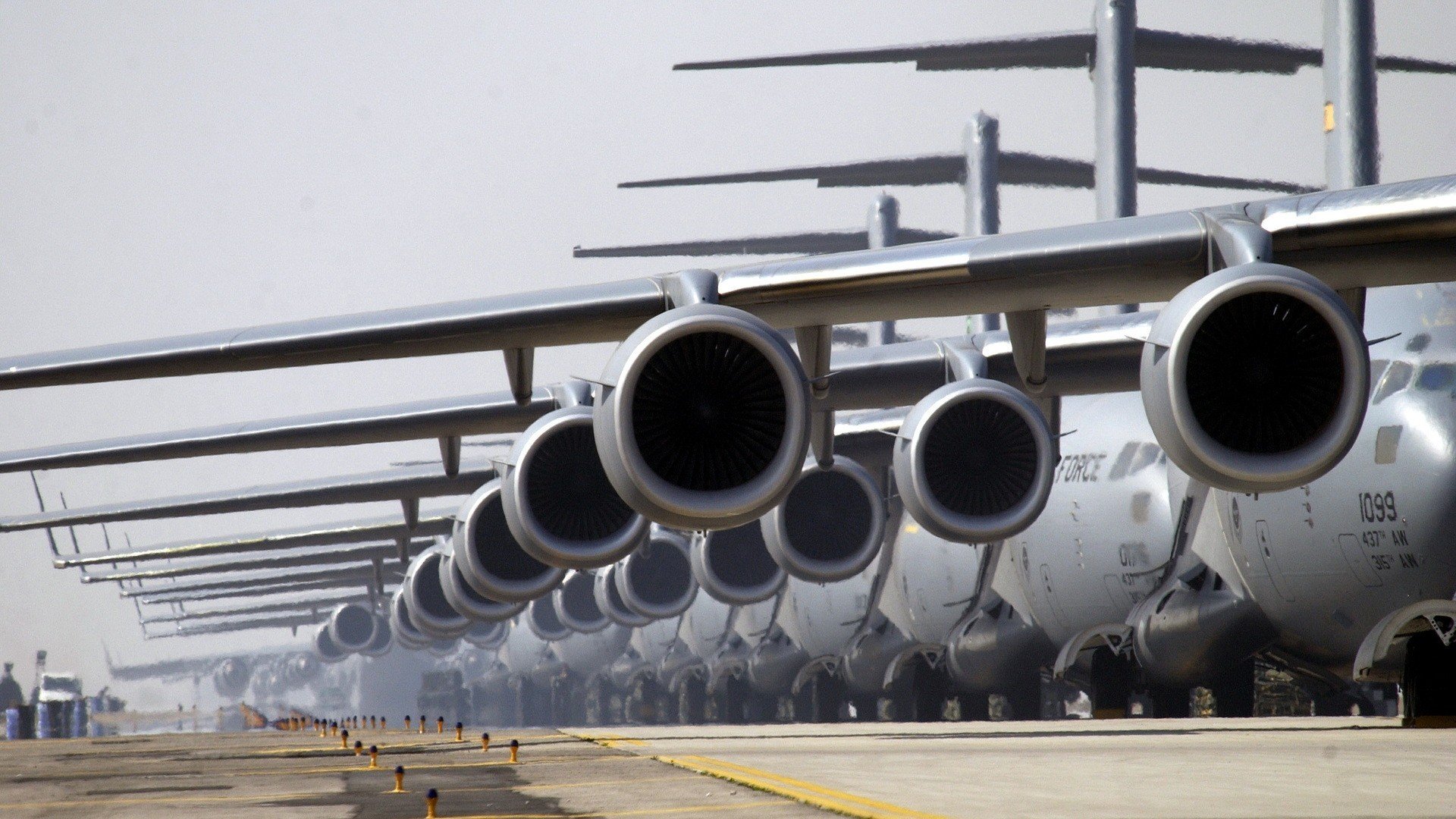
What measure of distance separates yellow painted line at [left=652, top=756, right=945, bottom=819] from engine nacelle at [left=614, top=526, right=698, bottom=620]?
44.2 feet

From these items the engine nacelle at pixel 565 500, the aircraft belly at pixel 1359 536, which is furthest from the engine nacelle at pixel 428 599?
the aircraft belly at pixel 1359 536

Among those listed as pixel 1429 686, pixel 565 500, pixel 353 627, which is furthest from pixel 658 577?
pixel 353 627

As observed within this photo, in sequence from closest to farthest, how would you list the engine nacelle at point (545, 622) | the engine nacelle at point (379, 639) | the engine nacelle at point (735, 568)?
the engine nacelle at point (735, 568)
the engine nacelle at point (545, 622)
the engine nacelle at point (379, 639)

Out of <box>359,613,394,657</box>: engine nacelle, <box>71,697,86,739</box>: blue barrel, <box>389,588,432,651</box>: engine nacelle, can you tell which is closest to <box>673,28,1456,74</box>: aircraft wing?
<box>389,588,432,651</box>: engine nacelle

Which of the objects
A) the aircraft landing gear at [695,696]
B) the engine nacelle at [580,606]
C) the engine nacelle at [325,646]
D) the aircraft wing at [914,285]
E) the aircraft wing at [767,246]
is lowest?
the aircraft landing gear at [695,696]

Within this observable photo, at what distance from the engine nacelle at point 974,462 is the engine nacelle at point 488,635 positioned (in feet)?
156

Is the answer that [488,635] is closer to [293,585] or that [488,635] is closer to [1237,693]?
[293,585]

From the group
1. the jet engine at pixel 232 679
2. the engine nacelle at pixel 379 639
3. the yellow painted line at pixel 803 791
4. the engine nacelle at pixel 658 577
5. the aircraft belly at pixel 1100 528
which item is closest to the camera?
the yellow painted line at pixel 803 791

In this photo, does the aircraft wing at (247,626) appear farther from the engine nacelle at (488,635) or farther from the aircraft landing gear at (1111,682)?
the aircraft landing gear at (1111,682)

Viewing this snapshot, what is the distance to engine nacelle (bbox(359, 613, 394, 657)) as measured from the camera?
60.2 metres

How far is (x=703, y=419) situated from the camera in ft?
43.7

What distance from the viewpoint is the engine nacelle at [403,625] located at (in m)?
43.4

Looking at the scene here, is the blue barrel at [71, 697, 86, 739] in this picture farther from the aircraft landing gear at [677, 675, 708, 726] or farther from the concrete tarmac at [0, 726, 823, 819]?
the concrete tarmac at [0, 726, 823, 819]

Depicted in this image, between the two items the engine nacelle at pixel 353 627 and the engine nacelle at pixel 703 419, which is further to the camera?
the engine nacelle at pixel 353 627
